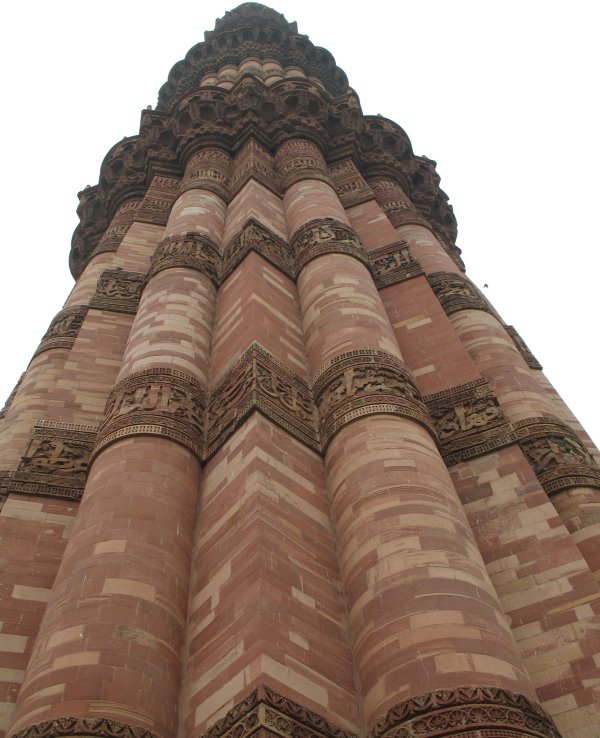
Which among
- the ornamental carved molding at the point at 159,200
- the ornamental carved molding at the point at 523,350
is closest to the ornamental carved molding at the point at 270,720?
the ornamental carved molding at the point at 523,350

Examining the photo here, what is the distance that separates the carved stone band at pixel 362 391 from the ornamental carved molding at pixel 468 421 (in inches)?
33.4

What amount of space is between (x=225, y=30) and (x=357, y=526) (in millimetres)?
21637

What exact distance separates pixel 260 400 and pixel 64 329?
20.7 ft

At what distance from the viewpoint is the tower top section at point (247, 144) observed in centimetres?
1703

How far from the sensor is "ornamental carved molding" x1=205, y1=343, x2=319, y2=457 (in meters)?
7.82

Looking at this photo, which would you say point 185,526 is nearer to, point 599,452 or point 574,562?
point 574,562

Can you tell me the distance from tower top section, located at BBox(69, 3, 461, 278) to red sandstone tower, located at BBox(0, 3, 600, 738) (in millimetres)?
3477

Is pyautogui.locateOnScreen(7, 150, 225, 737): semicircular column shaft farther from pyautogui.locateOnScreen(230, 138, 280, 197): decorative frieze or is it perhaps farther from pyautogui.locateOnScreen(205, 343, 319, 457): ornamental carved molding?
pyautogui.locateOnScreen(230, 138, 280, 197): decorative frieze

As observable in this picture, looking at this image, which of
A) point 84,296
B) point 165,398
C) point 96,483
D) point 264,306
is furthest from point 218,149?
point 96,483

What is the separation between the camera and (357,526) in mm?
6445

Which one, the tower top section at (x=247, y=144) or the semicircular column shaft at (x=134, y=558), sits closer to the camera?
the semicircular column shaft at (x=134, y=558)

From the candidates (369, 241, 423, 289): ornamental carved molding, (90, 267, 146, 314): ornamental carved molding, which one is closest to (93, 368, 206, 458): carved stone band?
(90, 267, 146, 314): ornamental carved molding

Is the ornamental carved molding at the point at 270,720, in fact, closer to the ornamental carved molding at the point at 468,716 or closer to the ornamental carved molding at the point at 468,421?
the ornamental carved molding at the point at 468,716

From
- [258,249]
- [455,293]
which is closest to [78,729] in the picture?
[258,249]
